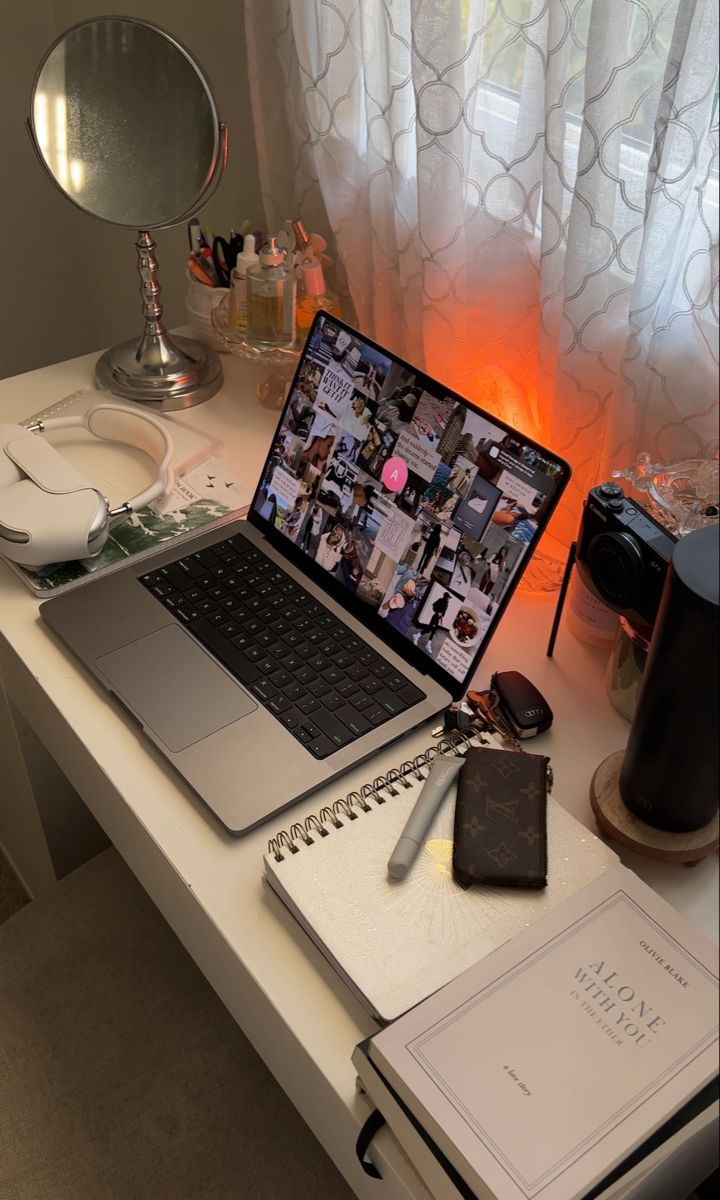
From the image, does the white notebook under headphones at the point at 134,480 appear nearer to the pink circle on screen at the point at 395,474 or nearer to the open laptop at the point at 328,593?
the open laptop at the point at 328,593

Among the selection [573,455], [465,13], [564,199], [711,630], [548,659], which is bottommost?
[548,659]

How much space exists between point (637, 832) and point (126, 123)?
1.01 m

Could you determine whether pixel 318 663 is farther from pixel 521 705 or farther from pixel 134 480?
pixel 134 480

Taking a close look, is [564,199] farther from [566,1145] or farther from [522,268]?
[566,1145]

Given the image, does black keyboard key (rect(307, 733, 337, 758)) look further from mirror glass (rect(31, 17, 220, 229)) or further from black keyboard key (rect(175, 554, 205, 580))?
mirror glass (rect(31, 17, 220, 229))

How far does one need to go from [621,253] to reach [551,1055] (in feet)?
2.15

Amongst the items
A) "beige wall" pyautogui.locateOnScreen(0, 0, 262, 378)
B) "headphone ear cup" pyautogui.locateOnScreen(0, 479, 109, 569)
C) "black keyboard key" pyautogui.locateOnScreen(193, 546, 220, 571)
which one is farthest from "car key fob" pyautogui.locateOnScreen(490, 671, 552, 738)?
"beige wall" pyautogui.locateOnScreen(0, 0, 262, 378)

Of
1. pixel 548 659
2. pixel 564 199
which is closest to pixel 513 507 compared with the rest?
pixel 548 659

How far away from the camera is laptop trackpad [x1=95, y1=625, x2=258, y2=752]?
35.1 inches

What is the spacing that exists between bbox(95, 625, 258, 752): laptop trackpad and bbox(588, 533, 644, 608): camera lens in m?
0.33

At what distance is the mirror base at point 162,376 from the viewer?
1.30m

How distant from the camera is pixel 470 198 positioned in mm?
1028

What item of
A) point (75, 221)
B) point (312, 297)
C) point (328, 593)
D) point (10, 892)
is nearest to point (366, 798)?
point (328, 593)

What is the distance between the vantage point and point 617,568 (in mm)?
816
